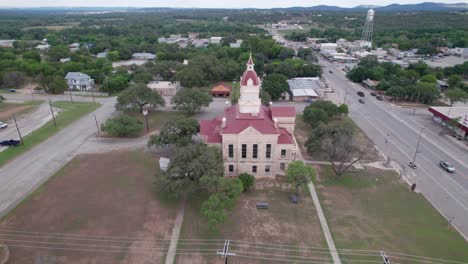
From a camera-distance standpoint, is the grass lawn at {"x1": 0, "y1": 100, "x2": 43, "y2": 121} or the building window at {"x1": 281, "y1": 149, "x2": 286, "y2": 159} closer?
the building window at {"x1": 281, "y1": 149, "x2": 286, "y2": 159}

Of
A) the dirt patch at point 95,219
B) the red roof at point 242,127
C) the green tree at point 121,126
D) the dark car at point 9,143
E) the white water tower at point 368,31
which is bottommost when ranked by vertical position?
the dirt patch at point 95,219

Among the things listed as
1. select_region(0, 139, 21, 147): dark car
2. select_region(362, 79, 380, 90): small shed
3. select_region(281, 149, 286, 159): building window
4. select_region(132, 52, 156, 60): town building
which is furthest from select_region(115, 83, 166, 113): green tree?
select_region(132, 52, 156, 60): town building

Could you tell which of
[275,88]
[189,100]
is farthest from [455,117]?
[189,100]

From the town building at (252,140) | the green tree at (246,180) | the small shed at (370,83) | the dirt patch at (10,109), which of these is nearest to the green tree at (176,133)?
the town building at (252,140)

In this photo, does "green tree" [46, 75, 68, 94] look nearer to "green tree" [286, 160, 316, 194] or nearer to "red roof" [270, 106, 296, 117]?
"red roof" [270, 106, 296, 117]

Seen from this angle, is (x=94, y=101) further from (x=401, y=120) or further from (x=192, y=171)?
(x=401, y=120)

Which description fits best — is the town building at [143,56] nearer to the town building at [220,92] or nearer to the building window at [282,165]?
the town building at [220,92]

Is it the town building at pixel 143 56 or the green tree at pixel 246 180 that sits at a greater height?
the town building at pixel 143 56
